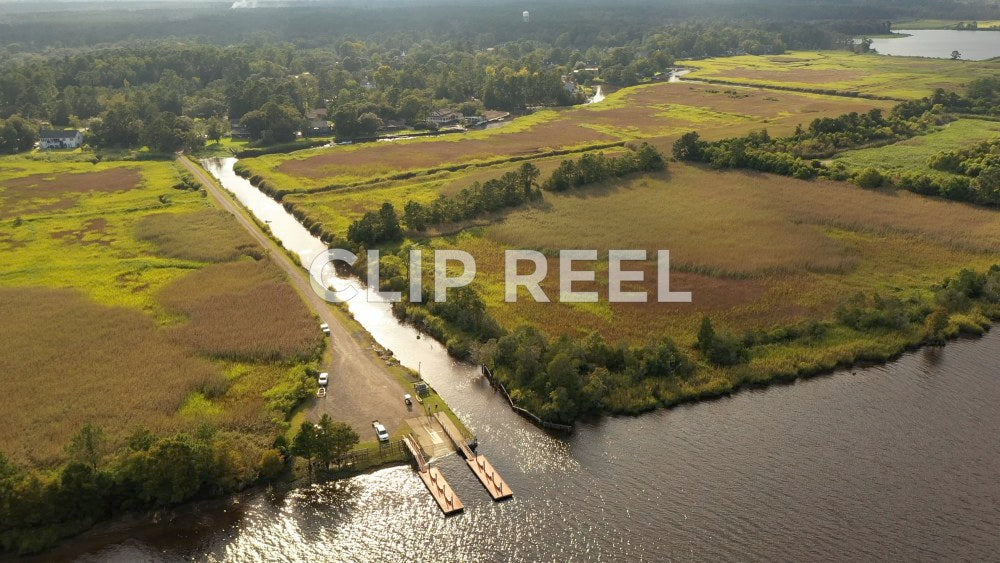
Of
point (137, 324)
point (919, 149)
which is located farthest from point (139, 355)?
point (919, 149)

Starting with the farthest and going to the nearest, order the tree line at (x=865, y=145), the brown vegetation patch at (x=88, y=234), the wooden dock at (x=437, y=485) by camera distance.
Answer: the tree line at (x=865, y=145), the brown vegetation patch at (x=88, y=234), the wooden dock at (x=437, y=485)

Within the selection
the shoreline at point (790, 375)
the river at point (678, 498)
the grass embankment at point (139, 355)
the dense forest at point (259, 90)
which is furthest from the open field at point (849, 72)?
the grass embankment at point (139, 355)

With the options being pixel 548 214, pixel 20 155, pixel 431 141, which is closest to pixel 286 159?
pixel 431 141

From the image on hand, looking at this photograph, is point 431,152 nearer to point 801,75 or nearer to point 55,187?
point 55,187

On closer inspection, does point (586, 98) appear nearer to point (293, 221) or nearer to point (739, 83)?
point (739, 83)

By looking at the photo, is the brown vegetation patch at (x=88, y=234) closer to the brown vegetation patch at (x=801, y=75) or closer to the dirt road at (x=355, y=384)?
the dirt road at (x=355, y=384)

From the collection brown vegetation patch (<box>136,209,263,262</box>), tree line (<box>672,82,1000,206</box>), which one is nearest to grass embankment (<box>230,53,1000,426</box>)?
tree line (<box>672,82,1000,206</box>)

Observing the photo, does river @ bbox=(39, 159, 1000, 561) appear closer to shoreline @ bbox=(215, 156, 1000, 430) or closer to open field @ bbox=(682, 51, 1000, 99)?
shoreline @ bbox=(215, 156, 1000, 430)
